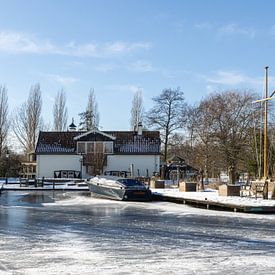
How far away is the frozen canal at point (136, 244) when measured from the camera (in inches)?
320

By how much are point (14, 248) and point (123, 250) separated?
233cm

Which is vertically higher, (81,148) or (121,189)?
(81,148)

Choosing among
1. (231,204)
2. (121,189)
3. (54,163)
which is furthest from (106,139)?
(231,204)

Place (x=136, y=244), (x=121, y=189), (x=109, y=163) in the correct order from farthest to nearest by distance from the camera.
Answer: (x=109, y=163)
(x=121, y=189)
(x=136, y=244)

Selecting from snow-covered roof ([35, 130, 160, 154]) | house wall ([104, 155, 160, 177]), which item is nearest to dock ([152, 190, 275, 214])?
house wall ([104, 155, 160, 177])

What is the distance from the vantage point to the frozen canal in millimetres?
8125

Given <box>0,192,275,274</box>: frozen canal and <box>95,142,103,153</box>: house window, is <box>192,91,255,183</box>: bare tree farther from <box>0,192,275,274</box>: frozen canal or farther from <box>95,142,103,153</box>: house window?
<box>0,192,275,274</box>: frozen canal

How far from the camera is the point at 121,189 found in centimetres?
2739

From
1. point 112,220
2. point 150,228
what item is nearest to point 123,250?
point 150,228

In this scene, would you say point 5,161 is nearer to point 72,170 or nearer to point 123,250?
point 72,170

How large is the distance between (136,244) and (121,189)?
16.7 m

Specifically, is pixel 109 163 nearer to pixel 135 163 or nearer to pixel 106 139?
pixel 106 139

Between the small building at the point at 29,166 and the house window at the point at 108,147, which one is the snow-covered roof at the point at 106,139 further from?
the small building at the point at 29,166

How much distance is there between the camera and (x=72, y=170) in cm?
5938
